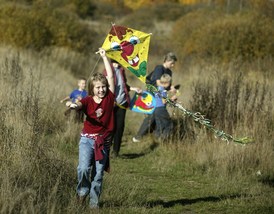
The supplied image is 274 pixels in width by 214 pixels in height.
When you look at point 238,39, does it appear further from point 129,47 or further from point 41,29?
point 129,47

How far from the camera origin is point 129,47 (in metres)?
6.94

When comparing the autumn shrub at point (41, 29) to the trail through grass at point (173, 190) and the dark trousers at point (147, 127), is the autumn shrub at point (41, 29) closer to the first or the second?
the dark trousers at point (147, 127)

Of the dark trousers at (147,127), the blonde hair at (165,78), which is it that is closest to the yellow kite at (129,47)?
the blonde hair at (165,78)

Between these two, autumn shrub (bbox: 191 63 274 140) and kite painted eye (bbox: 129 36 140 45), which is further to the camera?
autumn shrub (bbox: 191 63 274 140)

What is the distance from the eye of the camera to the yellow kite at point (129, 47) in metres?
6.84

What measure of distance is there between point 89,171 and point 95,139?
0.34 m

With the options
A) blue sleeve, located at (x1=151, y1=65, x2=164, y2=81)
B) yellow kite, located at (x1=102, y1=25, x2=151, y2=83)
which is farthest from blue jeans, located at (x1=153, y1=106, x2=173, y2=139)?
yellow kite, located at (x1=102, y1=25, x2=151, y2=83)

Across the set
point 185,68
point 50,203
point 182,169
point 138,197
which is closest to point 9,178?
point 50,203

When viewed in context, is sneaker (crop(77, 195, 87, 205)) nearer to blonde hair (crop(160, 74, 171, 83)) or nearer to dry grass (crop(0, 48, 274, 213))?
dry grass (crop(0, 48, 274, 213))

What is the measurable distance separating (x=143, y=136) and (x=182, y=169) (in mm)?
2381

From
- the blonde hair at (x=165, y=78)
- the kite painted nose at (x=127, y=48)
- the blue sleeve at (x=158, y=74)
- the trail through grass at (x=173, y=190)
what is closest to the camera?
the trail through grass at (x=173, y=190)

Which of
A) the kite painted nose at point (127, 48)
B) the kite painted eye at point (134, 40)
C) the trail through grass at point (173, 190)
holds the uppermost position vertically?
the kite painted eye at point (134, 40)

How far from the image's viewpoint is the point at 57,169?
6105mm

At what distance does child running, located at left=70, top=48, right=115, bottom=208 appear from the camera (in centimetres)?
575
